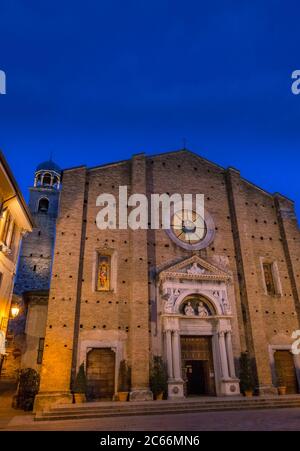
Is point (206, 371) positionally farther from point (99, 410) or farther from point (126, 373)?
point (99, 410)

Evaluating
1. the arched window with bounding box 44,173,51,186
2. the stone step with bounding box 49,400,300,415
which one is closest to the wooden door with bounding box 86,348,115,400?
the stone step with bounding box 49,400,300,415

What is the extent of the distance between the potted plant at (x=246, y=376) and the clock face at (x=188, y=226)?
613 cm

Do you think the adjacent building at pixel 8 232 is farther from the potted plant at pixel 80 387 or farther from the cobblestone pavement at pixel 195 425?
the cobblestone pavement at pixel 195 425

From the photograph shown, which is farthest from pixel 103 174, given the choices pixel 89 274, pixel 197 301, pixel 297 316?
pixel 297 316

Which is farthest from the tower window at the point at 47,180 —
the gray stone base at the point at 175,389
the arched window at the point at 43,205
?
the gray stone base at the point at 175,389

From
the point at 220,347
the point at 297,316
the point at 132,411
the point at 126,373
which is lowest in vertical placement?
the point at 132,411

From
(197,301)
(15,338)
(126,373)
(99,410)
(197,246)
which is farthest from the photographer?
(15,338)

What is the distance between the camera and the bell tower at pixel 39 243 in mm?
31031

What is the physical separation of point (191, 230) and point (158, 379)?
25.1 feet

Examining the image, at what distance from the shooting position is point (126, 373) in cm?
1354

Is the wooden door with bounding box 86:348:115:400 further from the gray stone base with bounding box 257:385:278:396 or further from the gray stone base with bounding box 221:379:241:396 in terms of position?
the gray stone base with bounding box 257:385:278:396

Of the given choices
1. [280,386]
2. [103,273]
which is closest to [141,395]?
[103,273]

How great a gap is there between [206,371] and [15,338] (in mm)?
18037

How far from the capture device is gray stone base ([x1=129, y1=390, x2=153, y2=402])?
42.1 ft
